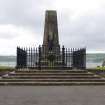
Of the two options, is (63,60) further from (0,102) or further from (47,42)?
(0,102)

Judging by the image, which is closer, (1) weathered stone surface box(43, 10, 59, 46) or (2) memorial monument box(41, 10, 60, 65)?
(2) memorial monument box(41, 10, 60, 65)

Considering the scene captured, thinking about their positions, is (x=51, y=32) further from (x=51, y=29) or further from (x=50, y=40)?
(x=50, y=40)

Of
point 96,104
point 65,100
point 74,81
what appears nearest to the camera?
point 96,104

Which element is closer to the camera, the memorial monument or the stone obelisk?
the memorial monument

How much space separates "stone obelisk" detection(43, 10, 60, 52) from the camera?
1214 inches

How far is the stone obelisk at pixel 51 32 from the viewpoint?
30844 millimetres

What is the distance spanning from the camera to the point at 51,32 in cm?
3108

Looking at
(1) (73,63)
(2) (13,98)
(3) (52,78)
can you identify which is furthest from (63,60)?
(2) (13,98)

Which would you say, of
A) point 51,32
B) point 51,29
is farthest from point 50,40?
point 51,29

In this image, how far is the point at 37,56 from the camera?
30141mm

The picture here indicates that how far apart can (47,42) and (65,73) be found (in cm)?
656

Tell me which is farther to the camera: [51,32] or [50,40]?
[51,32]

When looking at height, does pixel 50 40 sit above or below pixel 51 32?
below

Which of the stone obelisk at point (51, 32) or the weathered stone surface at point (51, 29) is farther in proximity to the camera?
the weathered stone surface at point (51, 29)
